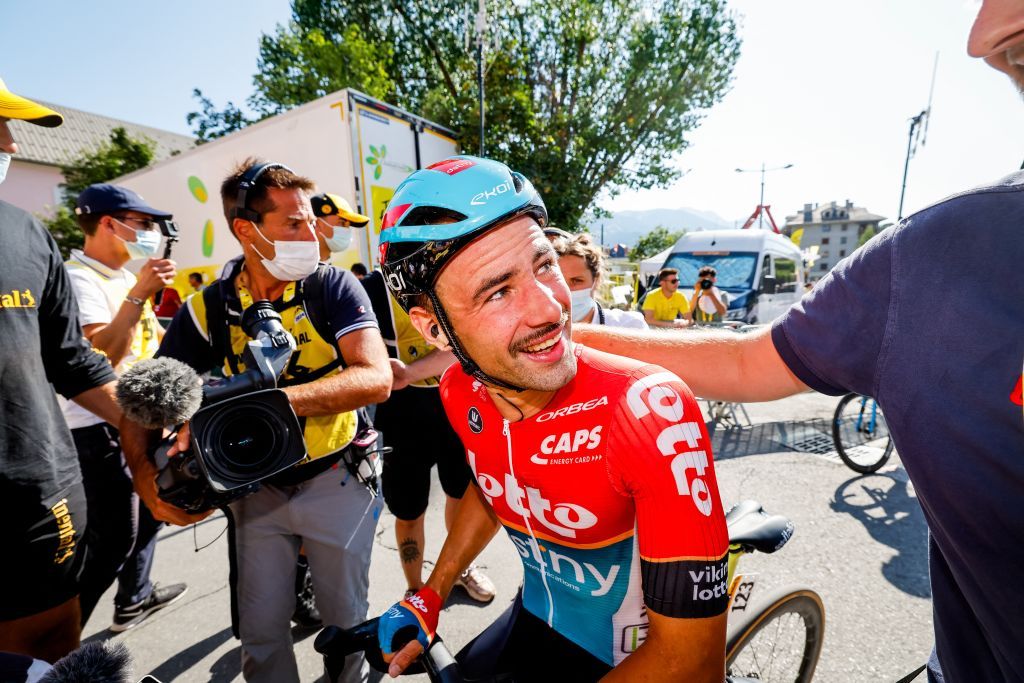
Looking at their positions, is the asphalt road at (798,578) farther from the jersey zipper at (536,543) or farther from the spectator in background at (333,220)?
the spectator in background at (333,220)

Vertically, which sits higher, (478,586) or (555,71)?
(555,71)

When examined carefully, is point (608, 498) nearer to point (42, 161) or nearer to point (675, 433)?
point (675, 433)

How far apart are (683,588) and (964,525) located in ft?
1.91

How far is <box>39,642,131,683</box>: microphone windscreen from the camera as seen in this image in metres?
0.69

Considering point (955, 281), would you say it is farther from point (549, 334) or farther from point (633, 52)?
point (633, 52)

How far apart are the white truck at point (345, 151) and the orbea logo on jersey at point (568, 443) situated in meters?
6.77

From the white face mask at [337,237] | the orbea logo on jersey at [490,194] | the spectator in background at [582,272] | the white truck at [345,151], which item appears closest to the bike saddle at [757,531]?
the orbea logo on jersey at [490,194]

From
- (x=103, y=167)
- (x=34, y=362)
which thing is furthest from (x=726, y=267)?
(x=103, y=167)

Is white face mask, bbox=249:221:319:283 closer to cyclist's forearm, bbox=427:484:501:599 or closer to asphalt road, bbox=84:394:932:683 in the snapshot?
cyclist's forearm, bbox=427:484:501:599

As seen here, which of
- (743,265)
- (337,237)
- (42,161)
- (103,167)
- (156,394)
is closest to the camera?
(156,394)

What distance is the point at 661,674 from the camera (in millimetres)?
1137

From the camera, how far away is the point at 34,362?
72.6 inches

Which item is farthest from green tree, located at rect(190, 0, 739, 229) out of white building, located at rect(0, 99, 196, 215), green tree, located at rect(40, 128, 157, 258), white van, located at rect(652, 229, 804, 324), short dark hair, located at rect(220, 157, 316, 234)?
white building, located at rect(0, 99, 196, 215)

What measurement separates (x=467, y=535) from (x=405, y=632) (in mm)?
478
